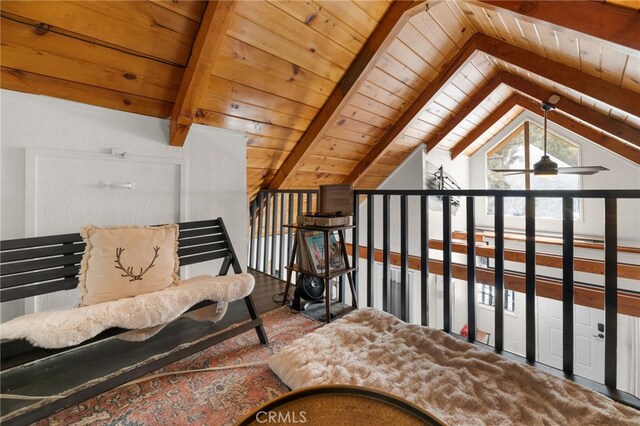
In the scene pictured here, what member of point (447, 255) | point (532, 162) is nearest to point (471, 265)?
point (447, 255)

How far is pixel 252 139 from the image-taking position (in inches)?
105

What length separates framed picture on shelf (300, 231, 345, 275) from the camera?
77.4 inches

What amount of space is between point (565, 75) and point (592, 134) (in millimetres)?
2314

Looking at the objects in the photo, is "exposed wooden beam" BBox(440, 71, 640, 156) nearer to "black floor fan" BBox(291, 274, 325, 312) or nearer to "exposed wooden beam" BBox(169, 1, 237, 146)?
"black floor fan" BBox(291, 274, 325, 312)

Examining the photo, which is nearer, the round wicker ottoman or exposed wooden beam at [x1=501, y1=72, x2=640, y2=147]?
the round wicker ottoman

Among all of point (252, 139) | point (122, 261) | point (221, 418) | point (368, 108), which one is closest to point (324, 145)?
point (368, 108)

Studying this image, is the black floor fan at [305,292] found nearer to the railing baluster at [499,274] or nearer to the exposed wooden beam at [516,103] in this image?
the railing baluster at [499,274]

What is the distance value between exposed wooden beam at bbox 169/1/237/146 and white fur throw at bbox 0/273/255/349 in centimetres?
117

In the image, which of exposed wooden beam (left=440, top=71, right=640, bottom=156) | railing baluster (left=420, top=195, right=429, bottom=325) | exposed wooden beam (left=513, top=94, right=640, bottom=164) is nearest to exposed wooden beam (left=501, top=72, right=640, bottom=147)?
exposed wooden beam (left=440, top=71, right=640, bottom=156)

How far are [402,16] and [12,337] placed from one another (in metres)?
2.78

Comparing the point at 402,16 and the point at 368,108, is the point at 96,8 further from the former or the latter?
the point at 368,108

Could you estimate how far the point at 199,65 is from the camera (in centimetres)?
170

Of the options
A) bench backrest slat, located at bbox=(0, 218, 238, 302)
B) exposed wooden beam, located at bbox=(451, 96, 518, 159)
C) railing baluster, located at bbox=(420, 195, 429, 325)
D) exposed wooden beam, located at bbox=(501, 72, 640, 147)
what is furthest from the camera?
exposed wooden beam, located at bbox=(451, 96, 518, 159)

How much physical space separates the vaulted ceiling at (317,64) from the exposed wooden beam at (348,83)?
0.01 metres
